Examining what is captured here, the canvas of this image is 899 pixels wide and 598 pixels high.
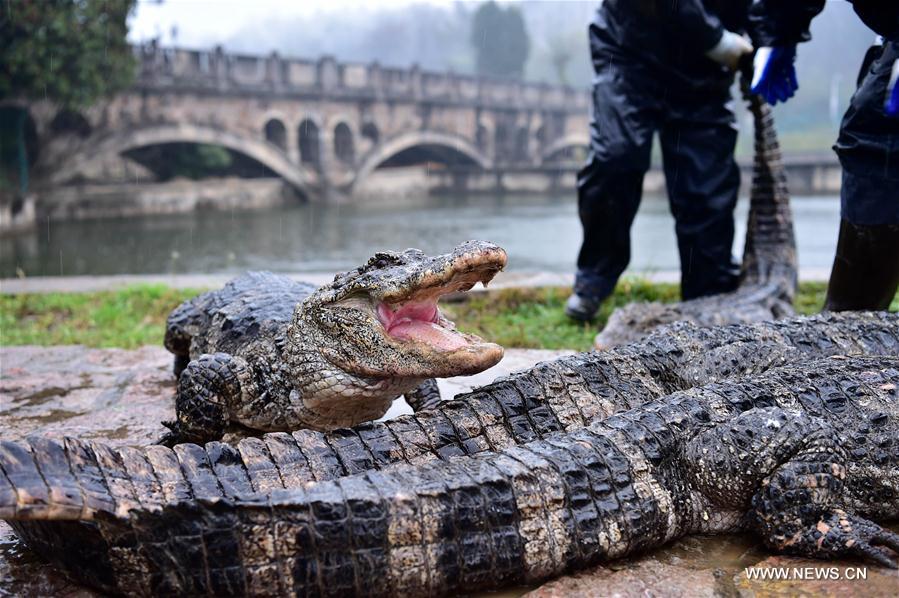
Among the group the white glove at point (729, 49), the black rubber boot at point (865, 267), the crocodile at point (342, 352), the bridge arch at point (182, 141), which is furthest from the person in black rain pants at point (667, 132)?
the bridge arch at point (182, 141)

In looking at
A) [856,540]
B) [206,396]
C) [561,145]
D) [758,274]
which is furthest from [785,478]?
[561,145]

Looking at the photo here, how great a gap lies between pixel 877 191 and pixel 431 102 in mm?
32611

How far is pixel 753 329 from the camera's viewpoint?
108 inches

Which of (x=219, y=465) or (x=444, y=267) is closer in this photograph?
(x=219, y=465)

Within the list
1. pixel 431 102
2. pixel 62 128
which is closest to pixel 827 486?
pixel 62 128

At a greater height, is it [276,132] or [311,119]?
[311,119]

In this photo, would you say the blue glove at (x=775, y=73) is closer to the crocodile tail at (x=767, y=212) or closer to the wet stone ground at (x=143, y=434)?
the crocodile tail at (x=767, y=212)

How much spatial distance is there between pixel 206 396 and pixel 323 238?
13878 mm

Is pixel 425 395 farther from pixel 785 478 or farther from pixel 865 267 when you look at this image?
pixel 865 267

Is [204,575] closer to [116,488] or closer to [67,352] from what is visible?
[116,488]

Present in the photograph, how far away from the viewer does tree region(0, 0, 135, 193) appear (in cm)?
1669

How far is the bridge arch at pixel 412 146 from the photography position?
32344 mm

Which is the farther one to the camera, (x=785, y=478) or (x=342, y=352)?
(x=342, y=352)

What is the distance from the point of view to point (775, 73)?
407cm
